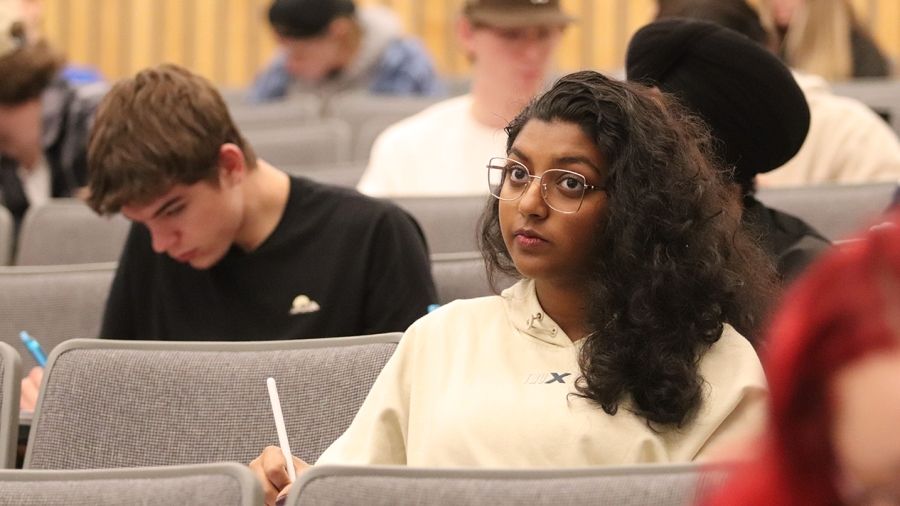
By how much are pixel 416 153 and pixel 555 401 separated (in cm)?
210

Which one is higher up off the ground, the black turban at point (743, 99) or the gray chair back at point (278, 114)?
the black turban at point (743, 99)

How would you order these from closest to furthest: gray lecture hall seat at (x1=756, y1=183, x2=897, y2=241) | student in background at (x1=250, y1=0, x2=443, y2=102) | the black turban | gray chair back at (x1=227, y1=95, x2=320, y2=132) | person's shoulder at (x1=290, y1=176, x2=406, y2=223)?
the black turban
person's shoulder at (x1=290, y1=176, x2=406, y2=223)
gray lecture hall seat at (x1=756, y1=183, x2=897, y2=241)
gray chair back at (x1=227, y1=95, x2=320, y2=132)
student in background at (x1=250, y1=0, x2=443, y2=102)

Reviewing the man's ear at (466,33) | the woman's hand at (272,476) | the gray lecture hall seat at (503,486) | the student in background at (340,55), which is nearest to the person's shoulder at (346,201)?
the woman's hand at (272,476)

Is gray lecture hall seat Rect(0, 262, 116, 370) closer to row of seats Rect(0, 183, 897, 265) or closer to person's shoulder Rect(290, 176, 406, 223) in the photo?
row of seats Rect(0, 183, 897, 265)

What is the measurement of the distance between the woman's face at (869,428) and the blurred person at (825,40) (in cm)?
379

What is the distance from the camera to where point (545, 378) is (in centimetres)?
176

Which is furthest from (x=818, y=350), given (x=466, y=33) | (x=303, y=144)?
(x=303, y=144)

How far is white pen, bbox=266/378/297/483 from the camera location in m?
1.81

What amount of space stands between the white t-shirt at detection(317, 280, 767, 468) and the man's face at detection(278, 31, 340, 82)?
3756 millimetres

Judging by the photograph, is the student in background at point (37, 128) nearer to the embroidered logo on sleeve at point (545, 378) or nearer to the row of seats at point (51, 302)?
the row of seats at point (51, 302)

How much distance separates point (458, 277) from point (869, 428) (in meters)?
1.89

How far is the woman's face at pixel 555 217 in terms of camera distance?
5.88 feet

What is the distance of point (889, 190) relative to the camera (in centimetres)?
300

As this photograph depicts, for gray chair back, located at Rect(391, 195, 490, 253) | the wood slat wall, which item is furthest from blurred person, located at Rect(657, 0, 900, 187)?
the wood slat wall
